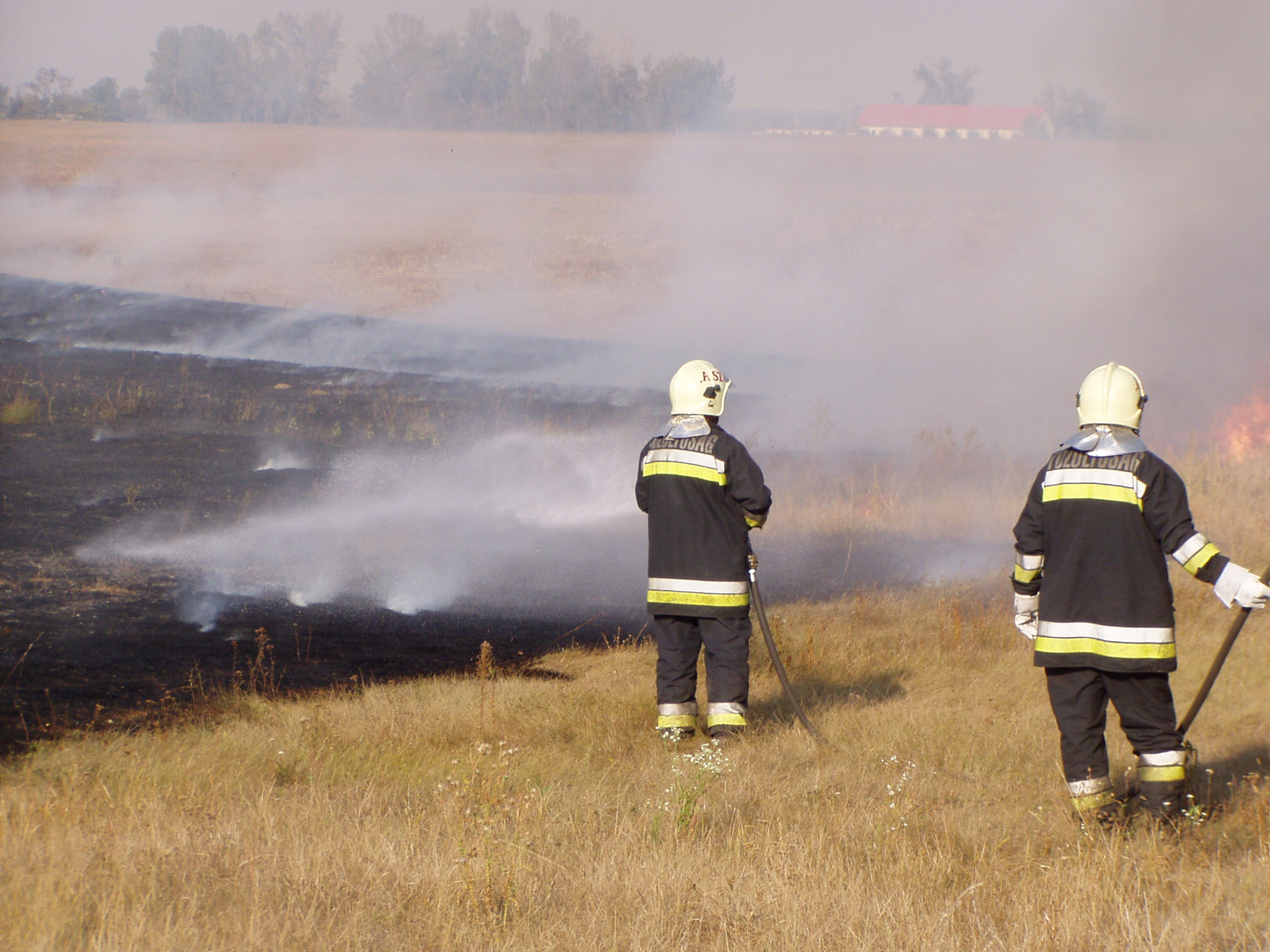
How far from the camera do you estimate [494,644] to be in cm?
805

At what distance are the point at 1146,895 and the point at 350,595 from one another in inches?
264

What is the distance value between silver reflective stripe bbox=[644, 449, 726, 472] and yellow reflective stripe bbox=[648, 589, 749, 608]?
1.97 feet

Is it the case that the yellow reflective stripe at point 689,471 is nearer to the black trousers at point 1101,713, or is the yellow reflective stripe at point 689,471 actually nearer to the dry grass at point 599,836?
the dry grass at point 599,836

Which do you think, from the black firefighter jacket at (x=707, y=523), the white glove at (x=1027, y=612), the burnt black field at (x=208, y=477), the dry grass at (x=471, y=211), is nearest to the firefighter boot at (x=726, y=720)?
the black firefighter jacket at (x=707, y=523)

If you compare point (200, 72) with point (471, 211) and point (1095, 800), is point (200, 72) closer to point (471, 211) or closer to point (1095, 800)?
point (471, 211)

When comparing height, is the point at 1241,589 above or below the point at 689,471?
below

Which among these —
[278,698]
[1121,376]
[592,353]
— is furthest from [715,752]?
[592,353]

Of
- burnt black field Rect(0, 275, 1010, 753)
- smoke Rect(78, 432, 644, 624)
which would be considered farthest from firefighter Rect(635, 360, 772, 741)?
smoke Rect(78, 432, 644, 624)

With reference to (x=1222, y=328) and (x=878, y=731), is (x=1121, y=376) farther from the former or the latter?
(x=1222, y=328)

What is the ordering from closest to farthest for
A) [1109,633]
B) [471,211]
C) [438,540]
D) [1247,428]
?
[1109,633] → [438,540] → [1247,428] → [471,211]

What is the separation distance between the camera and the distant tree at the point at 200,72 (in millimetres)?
25406

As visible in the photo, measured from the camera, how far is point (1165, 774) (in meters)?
4.12

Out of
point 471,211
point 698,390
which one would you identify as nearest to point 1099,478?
point 698,390

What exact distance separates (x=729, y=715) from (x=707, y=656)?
→ 298 mm
